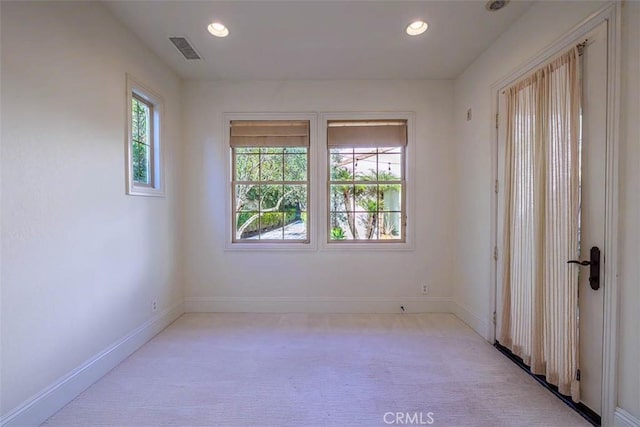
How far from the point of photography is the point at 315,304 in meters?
3.79

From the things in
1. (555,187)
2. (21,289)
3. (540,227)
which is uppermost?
(555,187)

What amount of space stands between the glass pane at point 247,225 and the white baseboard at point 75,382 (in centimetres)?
136

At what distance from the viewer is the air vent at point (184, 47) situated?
2.85 metres

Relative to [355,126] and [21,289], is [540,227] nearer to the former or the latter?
[355,126]

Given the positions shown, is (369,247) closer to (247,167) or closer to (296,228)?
(296,228)

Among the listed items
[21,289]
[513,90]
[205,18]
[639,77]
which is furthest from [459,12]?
[21,289]

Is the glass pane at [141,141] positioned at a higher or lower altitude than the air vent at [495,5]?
lower

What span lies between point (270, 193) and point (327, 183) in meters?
0.77

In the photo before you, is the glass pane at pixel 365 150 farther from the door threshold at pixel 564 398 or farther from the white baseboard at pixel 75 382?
the white baseboard at pixel 75 382

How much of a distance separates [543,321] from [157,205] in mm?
3715

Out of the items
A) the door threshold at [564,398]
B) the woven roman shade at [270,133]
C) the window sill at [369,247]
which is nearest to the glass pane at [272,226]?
the window sill at [369,247]

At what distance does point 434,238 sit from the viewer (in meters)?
3.80

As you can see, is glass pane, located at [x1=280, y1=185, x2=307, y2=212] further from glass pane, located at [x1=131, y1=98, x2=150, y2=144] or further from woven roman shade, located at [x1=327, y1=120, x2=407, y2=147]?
glass pane, located at [x1=131, y1=98, x2=150, y2=144]

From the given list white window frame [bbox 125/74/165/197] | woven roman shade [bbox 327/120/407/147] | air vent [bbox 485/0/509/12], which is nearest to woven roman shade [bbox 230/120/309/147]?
woven roman shade [bbox 327/120/407/147]
